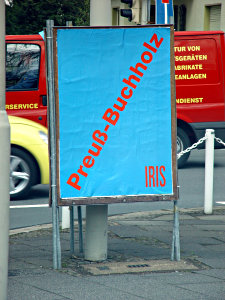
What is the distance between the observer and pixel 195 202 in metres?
10.4

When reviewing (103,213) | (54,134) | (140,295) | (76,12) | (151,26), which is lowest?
(140,295)

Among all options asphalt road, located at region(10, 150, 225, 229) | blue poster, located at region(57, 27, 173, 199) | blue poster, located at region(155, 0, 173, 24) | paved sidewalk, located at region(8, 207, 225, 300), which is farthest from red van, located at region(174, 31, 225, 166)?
blue poster, located at region(57, 27, 173, 199)

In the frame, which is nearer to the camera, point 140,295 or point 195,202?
point 140,295

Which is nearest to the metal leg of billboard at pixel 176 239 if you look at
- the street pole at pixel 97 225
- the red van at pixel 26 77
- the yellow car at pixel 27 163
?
the street pole at pixel 97 225

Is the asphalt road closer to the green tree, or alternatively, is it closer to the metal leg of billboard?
the metal leg of billboard

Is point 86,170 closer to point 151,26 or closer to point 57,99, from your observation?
point 57,99

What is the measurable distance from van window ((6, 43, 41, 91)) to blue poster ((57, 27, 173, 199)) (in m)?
7.27

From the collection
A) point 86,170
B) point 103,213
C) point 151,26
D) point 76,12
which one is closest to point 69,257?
point 103,213

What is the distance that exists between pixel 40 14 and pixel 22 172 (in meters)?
18.3

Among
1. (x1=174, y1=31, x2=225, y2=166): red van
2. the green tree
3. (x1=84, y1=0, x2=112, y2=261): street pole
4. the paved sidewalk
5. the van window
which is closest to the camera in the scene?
the paved sidewalk

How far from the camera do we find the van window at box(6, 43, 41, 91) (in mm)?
13266

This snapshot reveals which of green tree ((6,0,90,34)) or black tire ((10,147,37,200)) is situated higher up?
green tree ((6,0,90,34))

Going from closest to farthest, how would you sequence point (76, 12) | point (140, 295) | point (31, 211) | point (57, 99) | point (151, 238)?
1. point (140, 295)
2. point (57, 99)
3. point (151, 238)
4. point (31, 211)
5. point (76, 12)

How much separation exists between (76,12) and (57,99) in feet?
80.7
